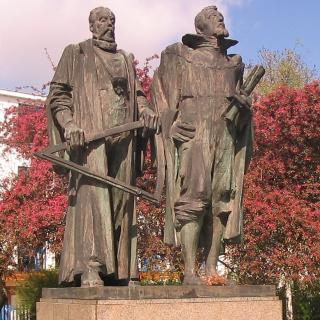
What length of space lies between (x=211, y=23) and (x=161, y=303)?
3191mm

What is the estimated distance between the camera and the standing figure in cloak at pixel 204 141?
8062 mm

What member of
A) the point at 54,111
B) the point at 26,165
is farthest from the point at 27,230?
the point at 54,111

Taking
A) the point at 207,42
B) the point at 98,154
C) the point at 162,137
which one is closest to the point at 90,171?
the point at 98,154

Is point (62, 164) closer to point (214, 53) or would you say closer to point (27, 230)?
point (214, 53)

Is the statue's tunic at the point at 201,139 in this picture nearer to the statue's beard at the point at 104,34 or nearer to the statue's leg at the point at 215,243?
the statue's leg at the point at 215,243

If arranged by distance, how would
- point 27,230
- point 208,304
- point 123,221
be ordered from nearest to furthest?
→ point 208,304, point 123,221, point 27,230

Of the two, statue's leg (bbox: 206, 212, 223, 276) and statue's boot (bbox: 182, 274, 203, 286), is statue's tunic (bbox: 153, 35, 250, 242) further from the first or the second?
statue's boot (bbox: 182, 274, 203, 286)

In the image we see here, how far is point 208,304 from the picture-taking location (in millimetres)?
7309

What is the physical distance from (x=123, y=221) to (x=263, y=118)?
13649mm

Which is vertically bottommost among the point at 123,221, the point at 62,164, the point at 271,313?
the point at 271,313

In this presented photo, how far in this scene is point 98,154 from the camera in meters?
7.92

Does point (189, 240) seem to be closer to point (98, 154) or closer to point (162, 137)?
point (162, 137)

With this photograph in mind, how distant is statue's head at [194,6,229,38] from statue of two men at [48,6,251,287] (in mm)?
12

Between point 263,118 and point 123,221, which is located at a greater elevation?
point 263,118
